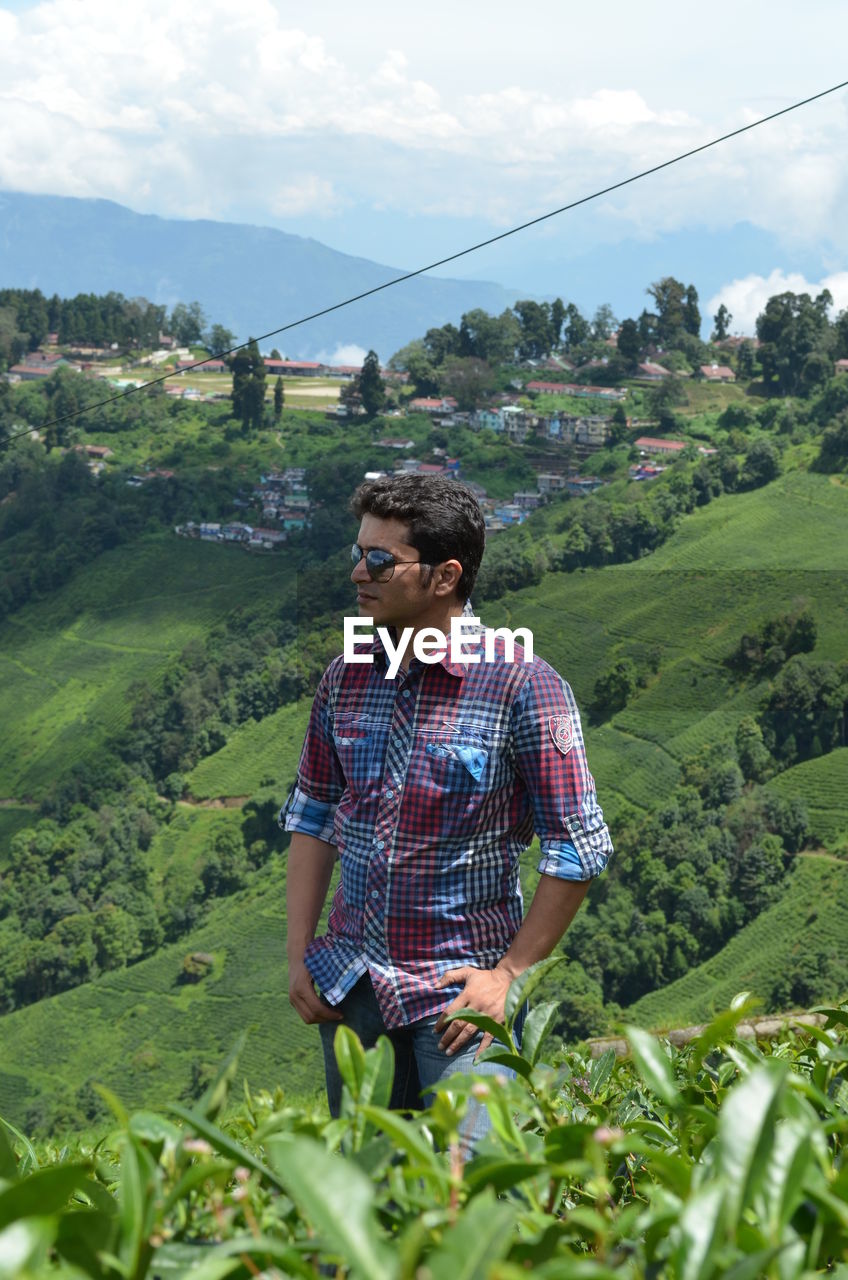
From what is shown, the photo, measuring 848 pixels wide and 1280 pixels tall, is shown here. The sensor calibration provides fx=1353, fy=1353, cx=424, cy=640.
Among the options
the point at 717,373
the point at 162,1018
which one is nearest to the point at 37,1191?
Result: the point at 162,1018

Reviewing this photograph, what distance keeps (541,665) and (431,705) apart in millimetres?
127

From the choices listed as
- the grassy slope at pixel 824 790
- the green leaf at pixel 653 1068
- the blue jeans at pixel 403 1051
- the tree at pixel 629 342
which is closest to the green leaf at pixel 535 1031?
the green leaf at pixel 653 1068

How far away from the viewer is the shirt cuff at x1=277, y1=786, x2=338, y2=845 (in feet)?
5.21

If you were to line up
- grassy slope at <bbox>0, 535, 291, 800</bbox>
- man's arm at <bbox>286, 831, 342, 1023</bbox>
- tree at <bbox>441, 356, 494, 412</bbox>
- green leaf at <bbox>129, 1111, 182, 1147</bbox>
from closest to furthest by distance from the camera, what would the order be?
green leaf at <bbox>129, 1111, 182, 1147</bbox>
man's arm at <bbox>286, 831, 342, 1023</bbox>
grassy slope at <bbox>0, 535, 291, 800</bbox>
tree at <bbox>441, 356, 494, 412</bbox>

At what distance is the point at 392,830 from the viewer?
4.73ft

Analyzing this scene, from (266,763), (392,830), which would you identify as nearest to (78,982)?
(266,763)

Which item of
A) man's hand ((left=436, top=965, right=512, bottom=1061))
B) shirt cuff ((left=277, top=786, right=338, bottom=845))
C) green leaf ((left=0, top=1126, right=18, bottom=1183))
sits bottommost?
man's hand ((left=436, top=965, right=512, bottom=1061))

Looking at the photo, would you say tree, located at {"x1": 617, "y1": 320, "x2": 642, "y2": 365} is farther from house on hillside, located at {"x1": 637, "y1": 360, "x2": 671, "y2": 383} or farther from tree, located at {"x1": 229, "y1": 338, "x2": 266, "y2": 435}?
tree, located at {"x1": 229, "y1": 338, "x2": 266, "y2": 435}

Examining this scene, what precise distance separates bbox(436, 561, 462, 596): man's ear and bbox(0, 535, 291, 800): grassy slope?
30248 mm

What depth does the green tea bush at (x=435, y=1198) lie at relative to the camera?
505 millimetres

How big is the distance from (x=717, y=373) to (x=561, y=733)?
36.1 meters

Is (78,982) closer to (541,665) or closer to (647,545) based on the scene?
(647,545)

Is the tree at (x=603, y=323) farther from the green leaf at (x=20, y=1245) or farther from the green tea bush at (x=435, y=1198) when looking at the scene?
the green leaf at (x=20, y=1245)

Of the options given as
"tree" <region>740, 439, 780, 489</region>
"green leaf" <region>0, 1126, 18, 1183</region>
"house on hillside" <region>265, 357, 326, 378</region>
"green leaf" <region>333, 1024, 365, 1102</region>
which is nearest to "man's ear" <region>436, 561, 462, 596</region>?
"green leaf" <region>333, 1024, 365, 1102</region>
